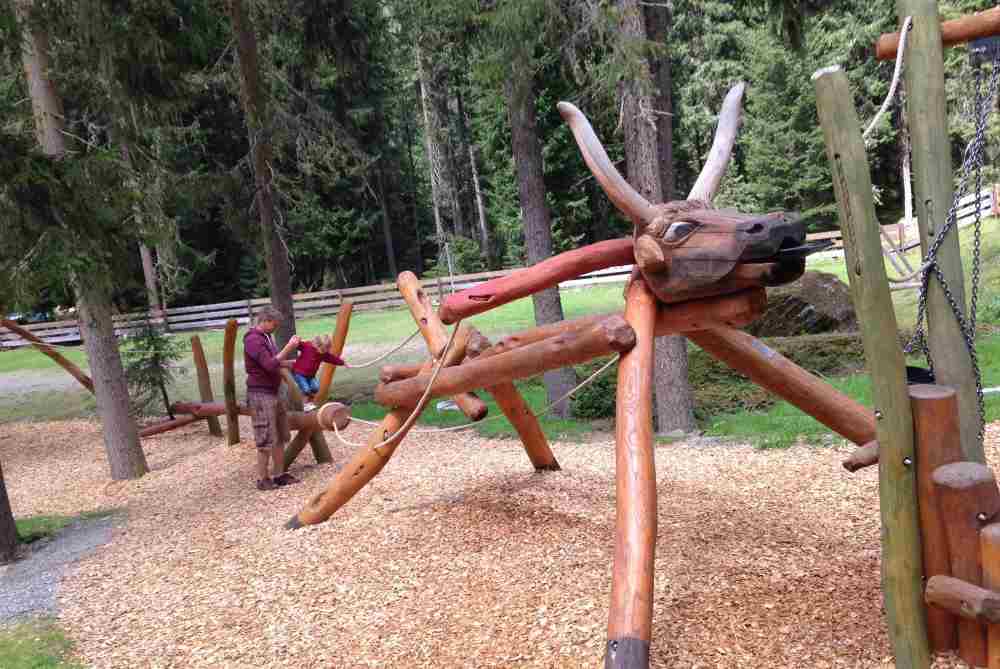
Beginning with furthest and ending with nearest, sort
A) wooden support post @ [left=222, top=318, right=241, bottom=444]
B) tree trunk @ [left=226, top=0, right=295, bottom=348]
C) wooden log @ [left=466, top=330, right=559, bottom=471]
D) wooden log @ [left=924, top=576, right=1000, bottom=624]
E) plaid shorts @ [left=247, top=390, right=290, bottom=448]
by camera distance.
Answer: tree trunk @ [left=226, top=0, right=295, bottom=348] < wooden support post @ [left=222, top=318, right=241, bottom=444] < plaid shorts @ [left=247, top=390, right=290, bottom=448] < wooden log @ [left=466, top=330, right=559, bottom=471] < wooden log @ [left=924, top=576, right=1000, bottom=624]

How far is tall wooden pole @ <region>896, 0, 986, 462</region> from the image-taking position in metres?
3.25

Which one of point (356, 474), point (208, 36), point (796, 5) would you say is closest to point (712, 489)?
point (356, 474)

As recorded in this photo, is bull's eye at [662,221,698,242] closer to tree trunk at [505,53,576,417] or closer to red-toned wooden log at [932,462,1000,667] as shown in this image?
red-toned wooden log at [932,462,1000,667]

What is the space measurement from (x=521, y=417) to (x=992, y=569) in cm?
392

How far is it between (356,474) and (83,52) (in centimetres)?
713

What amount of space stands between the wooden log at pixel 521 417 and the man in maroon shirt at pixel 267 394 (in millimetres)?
2205

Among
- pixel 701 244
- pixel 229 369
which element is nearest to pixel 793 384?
pixel 701 244

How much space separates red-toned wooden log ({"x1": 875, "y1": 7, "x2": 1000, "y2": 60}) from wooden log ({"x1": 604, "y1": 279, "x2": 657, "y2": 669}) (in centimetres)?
154

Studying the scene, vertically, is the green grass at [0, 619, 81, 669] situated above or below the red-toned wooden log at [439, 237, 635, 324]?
below

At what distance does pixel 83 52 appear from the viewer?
9.72 meters

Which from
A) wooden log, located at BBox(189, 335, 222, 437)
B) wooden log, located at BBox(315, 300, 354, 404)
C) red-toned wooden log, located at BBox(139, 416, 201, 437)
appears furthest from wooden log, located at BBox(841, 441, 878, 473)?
red-toned wooden log, located at BBox(139, 416, 201, 437)

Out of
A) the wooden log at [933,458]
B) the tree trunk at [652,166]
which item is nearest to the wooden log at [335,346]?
the tree trunk at [652,166]

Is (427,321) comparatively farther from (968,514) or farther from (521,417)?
(968,514)

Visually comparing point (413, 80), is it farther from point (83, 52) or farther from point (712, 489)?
point (712, 489)
